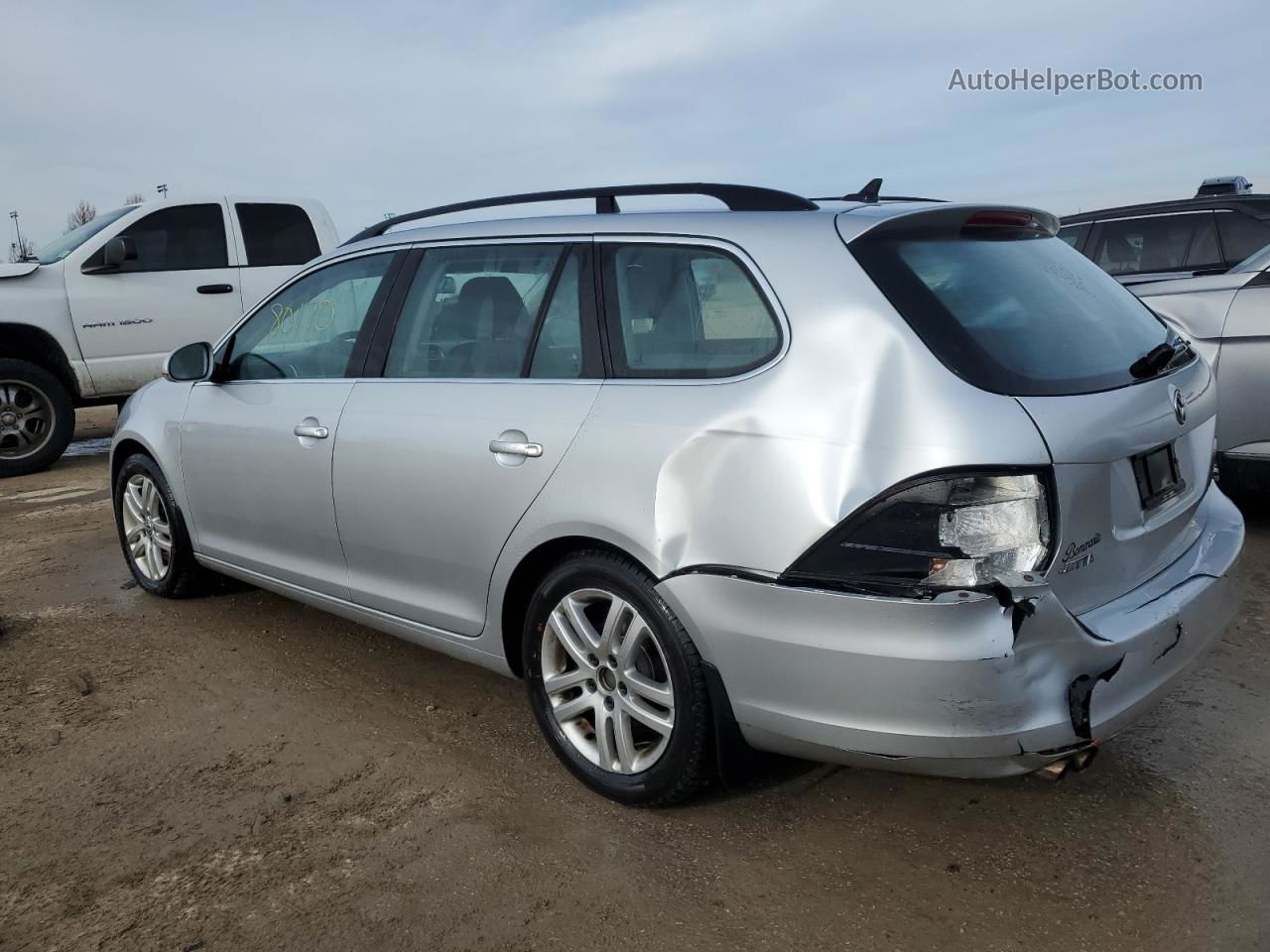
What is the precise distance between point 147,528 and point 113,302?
4591 mm

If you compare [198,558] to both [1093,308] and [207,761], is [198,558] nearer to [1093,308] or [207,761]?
[207,761]

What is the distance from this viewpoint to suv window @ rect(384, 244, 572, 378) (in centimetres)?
314

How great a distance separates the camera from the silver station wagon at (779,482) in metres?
2.31

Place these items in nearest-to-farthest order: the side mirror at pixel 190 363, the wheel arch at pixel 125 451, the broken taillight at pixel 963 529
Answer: the broken taillight at pixel 963 529 → the side mirror at pixel 190 363 → the wheel arch at pixel 125 451

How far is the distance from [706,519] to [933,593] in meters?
0.56

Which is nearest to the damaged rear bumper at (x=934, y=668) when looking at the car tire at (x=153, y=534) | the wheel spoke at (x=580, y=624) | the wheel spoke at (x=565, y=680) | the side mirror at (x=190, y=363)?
the wheel spoke at (x=580, y=624)

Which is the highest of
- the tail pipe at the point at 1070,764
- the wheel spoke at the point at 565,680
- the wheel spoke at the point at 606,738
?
the wheel spoke at the point at 565,680

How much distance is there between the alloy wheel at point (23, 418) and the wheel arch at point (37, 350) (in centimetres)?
23

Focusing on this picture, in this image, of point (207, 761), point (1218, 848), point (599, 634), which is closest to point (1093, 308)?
point (1218, 848)

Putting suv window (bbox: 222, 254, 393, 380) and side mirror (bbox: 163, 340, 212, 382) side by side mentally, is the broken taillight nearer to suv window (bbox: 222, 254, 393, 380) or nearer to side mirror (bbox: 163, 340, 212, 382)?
suv window (bbox: 222, 254, 393, 380)

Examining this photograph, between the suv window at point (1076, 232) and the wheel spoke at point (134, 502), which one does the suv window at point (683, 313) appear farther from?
the suv window at point (1076, 232)

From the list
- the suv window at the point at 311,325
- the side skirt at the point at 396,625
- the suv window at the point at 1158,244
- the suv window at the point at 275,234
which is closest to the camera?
the side skirt at the point at 396,625

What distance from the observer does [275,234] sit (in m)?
9.44

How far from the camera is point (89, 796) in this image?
3.11 metres
